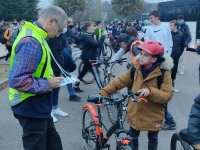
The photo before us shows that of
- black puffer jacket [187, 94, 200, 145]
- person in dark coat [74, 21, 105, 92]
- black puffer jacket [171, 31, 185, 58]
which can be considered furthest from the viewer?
black puffer jacket [171, 31, 185, 58]

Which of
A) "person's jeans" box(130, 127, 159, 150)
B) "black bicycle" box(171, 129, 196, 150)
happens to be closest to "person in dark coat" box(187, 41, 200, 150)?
"black bicycle" box(171, 129, 196, 150)

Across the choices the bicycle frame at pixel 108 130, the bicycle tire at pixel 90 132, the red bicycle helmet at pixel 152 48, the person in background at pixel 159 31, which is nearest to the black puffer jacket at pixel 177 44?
the person in background at pixel 159 31

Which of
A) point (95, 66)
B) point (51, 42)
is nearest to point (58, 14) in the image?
point (51, 42)

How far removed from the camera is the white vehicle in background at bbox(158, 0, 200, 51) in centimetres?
1872

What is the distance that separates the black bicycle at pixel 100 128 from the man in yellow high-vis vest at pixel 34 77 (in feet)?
2.03

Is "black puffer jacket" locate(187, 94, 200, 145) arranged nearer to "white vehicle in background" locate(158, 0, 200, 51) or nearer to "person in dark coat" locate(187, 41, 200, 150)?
"person in dark coat" locate(187, 41, 200, 150)

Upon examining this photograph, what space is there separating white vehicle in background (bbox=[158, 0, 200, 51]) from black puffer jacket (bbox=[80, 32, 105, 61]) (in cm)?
1207

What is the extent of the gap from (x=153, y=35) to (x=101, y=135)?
3.76m

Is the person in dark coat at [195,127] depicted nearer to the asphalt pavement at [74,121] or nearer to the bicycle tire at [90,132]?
the bicycle tire at [90,132]

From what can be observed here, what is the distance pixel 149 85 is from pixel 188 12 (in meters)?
17.4

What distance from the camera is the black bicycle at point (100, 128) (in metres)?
3.11

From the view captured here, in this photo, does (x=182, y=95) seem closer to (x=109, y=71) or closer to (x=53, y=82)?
(x=109, y=71)

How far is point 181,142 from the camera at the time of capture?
3.14 m

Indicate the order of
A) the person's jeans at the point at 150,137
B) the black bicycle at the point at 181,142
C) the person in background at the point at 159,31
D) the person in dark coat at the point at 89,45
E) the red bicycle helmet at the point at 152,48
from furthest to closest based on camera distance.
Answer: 1. the person in dark coat at the point at 89,45
2. the person in background at the point at 159,31
3. the person's jeans at the point at 150,137
4. the red bicycle helmet at the point at 152,48
5. the black bicycle at the point at 181,142
